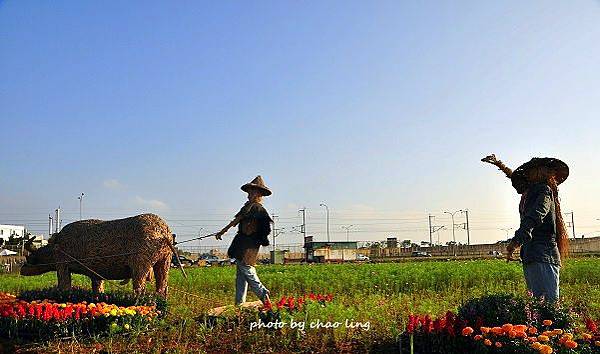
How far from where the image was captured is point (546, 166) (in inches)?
276

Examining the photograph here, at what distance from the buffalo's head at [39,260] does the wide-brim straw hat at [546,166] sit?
809cm

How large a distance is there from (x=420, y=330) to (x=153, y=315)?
3.58 metres

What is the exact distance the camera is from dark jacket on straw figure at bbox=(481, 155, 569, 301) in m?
6.62

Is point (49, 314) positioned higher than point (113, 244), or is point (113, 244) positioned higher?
point (113, 244)

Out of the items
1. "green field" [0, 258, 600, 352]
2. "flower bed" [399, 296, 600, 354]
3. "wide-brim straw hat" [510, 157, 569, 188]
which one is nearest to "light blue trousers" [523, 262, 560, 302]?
"flower bed" [399, 296, 600, 354]

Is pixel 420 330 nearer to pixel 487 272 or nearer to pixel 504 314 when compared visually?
pixel 504 314

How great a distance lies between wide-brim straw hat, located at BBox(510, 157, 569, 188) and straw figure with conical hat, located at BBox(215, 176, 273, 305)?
3.71 meters

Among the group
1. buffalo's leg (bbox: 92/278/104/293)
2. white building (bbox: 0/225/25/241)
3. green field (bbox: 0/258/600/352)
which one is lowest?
green field (bbox: 0/258/600/352)

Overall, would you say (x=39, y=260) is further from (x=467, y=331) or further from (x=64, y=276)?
(x=467, y=331)

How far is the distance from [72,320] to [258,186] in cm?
337

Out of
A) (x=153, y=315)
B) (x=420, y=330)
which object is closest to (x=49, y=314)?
(x=153, y=315)

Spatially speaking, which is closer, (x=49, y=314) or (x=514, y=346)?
(x=514, y=346)

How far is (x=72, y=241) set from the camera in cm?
1062

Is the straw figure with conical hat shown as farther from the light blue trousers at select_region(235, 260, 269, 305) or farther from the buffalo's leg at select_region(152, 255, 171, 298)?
the buffalo's leg at select_region(152, 255, 171, 298)
